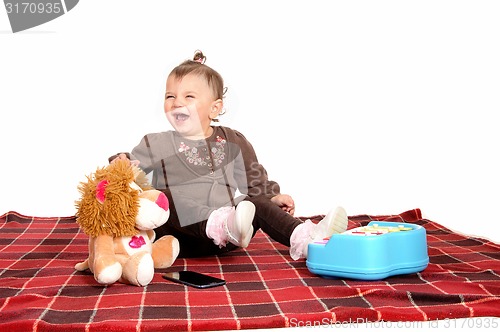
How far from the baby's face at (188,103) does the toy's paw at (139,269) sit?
1.90ft

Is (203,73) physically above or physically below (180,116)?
above

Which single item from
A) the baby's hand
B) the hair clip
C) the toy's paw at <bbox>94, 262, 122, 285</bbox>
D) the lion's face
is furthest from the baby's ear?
the toy's paw at <bbox>94, 262, 122, 285</bbox>

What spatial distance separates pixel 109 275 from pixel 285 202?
703 mm

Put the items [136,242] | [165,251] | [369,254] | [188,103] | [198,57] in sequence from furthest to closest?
[198,57] < [188,103] < [165,251] < [136,242] < [369,254]

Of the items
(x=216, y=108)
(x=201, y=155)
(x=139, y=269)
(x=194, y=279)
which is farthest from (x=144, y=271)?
(x=216, y=108)

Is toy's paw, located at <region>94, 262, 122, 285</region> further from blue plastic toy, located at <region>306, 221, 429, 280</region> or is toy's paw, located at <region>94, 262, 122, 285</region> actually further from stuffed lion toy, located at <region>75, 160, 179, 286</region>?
blue plastic toy, located at <region>306, 221, 429, 280</region>

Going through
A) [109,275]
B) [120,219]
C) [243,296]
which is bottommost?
[243,296]

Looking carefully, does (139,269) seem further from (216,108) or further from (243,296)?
(216,108)

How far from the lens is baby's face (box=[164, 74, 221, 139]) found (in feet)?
6.93

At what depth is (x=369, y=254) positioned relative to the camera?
5.57ft

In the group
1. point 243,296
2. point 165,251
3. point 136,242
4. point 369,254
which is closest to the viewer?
point 243,296

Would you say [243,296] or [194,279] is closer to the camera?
[243,296]

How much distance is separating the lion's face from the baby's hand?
1.54ft

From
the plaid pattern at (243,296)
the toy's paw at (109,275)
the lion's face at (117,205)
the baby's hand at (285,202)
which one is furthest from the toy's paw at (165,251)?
the baby's hand at (285,202)
